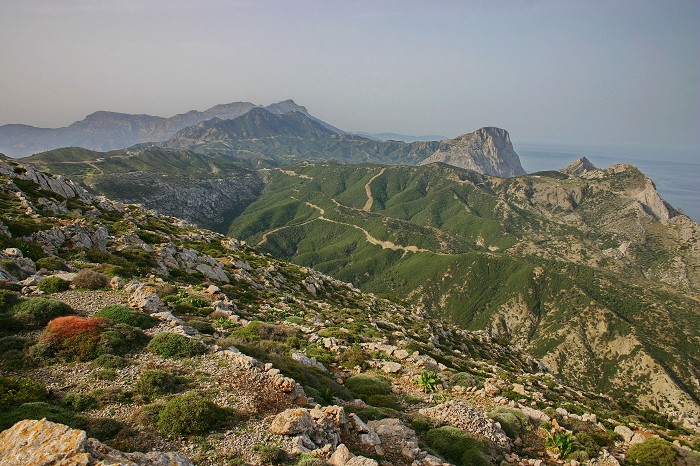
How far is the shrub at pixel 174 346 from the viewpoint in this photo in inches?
808

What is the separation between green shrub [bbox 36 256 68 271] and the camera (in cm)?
3322

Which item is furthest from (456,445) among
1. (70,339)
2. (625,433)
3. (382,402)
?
(70,339)

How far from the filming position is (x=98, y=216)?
6981 centimetres

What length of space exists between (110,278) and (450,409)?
32.1 m

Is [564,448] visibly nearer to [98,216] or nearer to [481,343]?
[481,343]

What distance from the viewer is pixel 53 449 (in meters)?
10.5

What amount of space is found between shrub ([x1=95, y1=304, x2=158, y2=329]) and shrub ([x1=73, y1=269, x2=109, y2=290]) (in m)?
6.78

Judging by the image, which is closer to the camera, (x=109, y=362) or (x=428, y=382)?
(x=109, y=362)

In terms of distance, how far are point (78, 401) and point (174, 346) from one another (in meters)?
5.89

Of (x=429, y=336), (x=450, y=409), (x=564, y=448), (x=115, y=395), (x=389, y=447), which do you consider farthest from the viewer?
(x=429, y=336)

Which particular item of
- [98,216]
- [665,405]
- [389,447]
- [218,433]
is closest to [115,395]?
[218,433]

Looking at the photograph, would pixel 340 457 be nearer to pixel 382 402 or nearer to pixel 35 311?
pixel 382 402

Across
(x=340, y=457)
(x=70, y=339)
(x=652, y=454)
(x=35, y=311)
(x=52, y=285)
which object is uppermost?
(x=35, y=311)

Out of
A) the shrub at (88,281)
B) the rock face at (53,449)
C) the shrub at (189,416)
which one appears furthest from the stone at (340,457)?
the shrub at (88,281)
